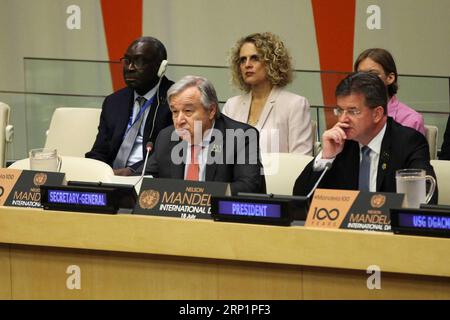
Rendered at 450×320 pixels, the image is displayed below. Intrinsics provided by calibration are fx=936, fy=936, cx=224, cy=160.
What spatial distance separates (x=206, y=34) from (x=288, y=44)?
614mm

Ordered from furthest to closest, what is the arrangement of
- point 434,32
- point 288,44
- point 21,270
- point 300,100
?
point 288,44
point 434,32
point 300,100
point 21,270

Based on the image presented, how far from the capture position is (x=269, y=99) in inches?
173

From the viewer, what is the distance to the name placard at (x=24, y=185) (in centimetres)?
283

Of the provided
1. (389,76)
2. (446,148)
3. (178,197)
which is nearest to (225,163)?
(178,197)

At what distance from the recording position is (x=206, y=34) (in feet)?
21.0

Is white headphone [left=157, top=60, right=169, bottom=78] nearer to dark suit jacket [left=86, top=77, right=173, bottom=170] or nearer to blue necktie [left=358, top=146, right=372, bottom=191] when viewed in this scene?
dark suit jacket [left=86, top=77, right=173, bottom=170]

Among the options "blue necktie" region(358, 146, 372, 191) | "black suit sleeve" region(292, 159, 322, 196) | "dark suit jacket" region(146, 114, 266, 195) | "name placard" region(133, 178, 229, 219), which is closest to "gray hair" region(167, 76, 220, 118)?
"dark suit jacket" region(146, 114, 266, 195)

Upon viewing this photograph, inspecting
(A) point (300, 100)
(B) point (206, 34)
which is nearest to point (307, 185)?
(A) point (300, 100)

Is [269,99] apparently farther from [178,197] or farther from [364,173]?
[178,197]

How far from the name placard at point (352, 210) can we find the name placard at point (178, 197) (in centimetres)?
28

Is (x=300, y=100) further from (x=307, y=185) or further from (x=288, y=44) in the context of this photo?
(x=288, y=44)

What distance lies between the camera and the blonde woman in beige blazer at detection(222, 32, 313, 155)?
14.2 feet

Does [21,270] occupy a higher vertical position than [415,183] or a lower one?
lower

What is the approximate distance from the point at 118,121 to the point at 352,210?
2151mm
